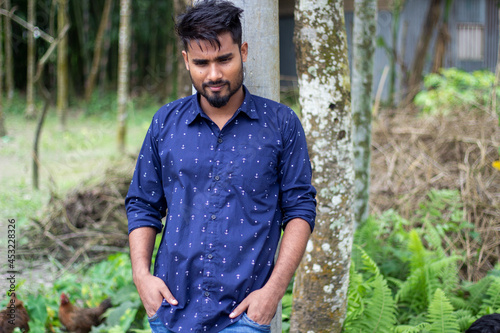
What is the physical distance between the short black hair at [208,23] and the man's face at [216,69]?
21 millimetres

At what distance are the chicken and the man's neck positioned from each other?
230cm

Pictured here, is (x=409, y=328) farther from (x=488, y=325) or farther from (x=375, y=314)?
(x=488, y=325)

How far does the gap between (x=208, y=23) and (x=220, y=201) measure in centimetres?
65

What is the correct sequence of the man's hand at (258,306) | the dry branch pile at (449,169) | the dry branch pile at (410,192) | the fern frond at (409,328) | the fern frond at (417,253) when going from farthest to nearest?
the dry branch pile at (410,192) → the dry branch pile at (449,169) → the fern frond at (417,253) → the fern frond at (409,328) → the man's hand at (258,306)

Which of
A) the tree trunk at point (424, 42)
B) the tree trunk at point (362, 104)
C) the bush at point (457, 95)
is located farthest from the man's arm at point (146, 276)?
the tree trunk at point (424, 42)

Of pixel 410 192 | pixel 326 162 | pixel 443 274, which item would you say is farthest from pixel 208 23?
pixel 410 192

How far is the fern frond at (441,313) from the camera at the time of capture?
2871mm

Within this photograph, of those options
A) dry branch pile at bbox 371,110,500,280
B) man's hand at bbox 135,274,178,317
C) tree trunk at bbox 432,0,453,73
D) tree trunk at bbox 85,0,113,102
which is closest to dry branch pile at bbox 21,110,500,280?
dry branch pile at bbox 371,110,500,280

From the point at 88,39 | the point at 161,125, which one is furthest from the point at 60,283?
the point at 88,39

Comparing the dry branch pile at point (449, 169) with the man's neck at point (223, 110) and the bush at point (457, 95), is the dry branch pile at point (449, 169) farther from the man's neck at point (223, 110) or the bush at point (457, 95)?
the man's neck at point (223, 110)

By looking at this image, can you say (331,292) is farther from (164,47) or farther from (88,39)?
(164,47)

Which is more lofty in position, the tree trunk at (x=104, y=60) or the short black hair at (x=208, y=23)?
the tree trunk at (x=104, y=60)

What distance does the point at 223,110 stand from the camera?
2.01 meters

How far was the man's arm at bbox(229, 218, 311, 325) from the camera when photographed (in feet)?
5.97
